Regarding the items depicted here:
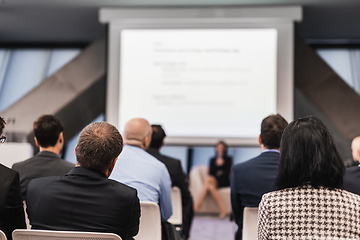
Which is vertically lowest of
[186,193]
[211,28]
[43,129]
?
[186,193]

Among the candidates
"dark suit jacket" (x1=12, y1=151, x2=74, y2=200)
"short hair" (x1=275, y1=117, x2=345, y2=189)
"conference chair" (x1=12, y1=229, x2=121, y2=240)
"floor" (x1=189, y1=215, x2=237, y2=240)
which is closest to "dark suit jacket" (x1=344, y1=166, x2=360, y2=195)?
"short hair" (x1=275, y1=117, x2=345, y2=189)

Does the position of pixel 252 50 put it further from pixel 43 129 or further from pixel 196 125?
pixel 43 129

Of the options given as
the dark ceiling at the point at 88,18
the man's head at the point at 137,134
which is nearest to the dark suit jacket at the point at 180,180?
the man's head at the point at 137,134

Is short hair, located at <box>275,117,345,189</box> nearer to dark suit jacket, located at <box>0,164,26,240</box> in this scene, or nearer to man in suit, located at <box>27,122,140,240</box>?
man in suit, located at <box>27,122,140,240</box>

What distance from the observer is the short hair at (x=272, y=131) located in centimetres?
221

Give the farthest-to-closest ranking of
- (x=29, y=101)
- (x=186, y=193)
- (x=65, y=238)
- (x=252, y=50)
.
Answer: (x=29, y=101) < (x=252, y=50) < (x=186, y=193) < (x=65, y=238)

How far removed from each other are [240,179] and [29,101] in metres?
4.03

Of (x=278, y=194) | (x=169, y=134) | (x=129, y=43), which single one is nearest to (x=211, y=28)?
(x=129, y=43)

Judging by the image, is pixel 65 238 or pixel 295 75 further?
pixel 295 75

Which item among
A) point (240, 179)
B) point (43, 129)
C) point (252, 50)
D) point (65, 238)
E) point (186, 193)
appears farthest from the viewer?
point (252, 50)

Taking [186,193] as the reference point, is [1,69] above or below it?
above

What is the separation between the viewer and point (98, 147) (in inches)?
58.2

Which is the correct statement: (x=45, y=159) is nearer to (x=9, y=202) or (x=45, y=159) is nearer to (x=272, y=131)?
(x=9, y=202)

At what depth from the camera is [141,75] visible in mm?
4906
